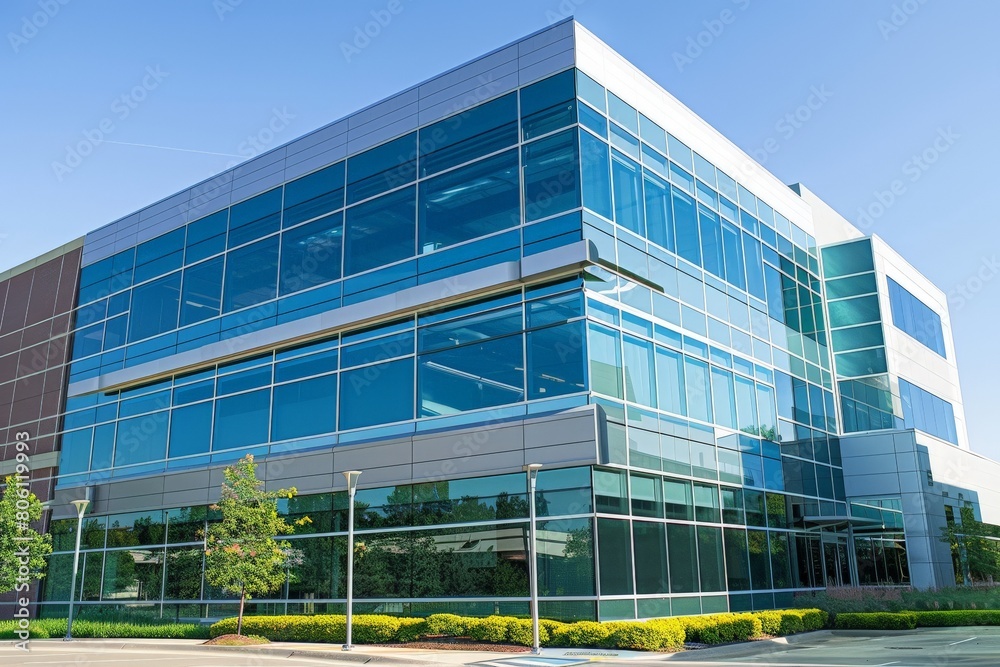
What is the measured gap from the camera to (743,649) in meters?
21.7

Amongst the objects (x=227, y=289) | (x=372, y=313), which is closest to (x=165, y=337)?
(x=227, y=289)

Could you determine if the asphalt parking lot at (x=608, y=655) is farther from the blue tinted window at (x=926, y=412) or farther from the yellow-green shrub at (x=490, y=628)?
the blue tinted window at (x=926, y=412)

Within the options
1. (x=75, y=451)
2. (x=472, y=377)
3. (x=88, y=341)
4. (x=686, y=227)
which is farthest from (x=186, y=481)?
(x=686, y=227)

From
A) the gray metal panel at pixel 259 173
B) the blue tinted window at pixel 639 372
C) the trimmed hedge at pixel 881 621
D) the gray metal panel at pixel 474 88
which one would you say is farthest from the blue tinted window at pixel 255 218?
the trimmed hedge at pixel 881 621

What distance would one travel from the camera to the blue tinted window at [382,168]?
27.8 meters

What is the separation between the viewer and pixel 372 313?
26922 mm

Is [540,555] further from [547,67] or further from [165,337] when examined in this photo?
[165,337]

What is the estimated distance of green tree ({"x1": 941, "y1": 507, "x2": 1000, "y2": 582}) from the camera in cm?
3419

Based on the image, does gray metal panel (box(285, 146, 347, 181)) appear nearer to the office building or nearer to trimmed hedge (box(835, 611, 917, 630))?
the office building

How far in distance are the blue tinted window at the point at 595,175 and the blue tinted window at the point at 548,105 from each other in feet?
2.80

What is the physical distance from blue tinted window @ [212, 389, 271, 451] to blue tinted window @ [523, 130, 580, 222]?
11447mm

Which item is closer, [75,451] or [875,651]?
[875,651]

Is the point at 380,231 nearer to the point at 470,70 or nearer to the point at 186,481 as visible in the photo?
the point at 470,70

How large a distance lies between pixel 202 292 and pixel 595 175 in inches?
637
